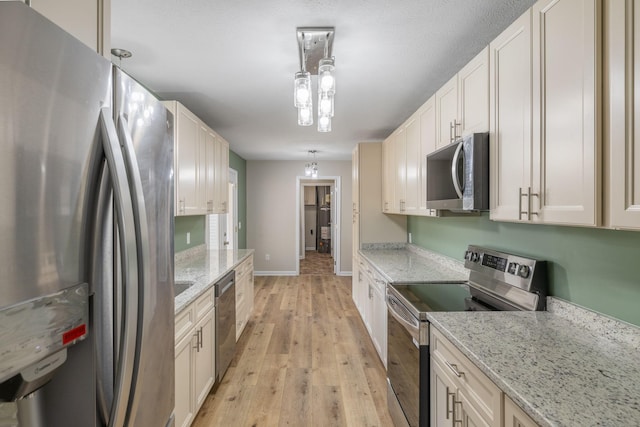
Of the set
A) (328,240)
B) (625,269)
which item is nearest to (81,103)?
(625,269)

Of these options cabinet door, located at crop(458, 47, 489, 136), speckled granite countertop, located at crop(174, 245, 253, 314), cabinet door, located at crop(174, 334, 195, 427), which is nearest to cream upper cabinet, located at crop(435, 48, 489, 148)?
cabinet door, located at crop(458, 47, 489, 136)

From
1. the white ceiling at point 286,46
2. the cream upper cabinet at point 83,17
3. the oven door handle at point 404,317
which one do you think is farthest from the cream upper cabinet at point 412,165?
the cream upper cabinet at point 83,17

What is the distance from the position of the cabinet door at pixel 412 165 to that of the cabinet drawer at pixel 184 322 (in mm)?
1912

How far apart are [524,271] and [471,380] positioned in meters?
0.76

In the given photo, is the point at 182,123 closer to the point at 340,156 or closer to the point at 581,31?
the point at 581,31

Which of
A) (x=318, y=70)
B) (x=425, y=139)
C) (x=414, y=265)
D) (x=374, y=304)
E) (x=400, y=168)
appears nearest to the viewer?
(x=318, y=70)

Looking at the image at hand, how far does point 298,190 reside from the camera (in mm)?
6176

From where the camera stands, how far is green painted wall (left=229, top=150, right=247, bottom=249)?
5568 mm

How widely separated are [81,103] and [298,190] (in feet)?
18.3

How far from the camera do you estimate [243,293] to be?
3.29 meters

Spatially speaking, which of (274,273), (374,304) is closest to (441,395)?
(374,304)

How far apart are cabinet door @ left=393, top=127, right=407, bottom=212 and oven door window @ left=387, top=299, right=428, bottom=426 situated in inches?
50.8

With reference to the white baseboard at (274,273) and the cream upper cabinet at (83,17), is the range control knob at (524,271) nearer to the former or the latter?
the cream upper cabinet at (83,17)

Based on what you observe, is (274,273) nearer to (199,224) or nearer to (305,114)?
(199,224)
